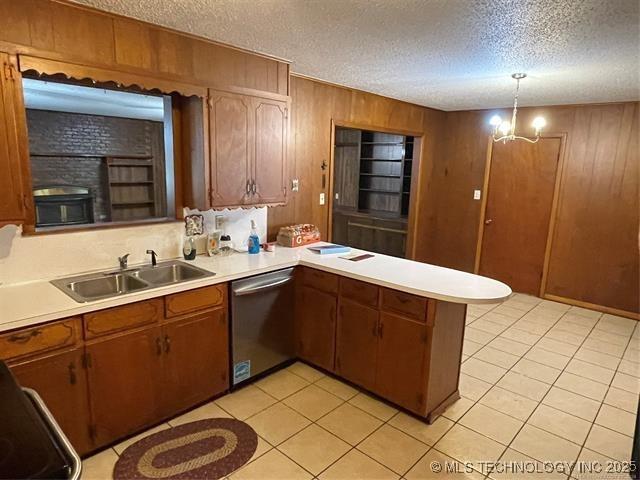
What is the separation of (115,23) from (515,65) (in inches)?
104

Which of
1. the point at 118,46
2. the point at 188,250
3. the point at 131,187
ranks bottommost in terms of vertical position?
the point at 188,250

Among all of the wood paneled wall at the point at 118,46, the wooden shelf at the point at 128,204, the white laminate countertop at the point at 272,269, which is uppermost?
the wood paneled wall at the point at 118,46

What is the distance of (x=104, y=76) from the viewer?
216cm

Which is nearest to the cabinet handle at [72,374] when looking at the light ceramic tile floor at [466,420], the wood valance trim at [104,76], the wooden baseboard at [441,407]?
the light ceramic tile floor at [466,420]

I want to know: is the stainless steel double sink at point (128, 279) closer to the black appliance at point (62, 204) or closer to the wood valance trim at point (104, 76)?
the wood valance trim at point (104, 76)

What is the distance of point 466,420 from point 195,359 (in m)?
1.78

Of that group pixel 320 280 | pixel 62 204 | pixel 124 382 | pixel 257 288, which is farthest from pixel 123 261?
pixel 62 204

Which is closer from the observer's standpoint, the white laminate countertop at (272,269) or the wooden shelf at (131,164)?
the white laminate countertop at (272,269)

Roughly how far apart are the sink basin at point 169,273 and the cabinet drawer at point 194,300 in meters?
0.13

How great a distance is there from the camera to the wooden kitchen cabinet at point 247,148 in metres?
2.66

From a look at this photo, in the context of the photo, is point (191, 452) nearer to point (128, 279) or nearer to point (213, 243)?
point (128, 279)

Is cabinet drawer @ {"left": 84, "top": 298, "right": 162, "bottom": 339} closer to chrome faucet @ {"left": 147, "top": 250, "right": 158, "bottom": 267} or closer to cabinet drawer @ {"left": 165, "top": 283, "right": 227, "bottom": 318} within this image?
cabinet drawer @ {"left": 165, "top": 283, "right": 227, "bottom": 318}

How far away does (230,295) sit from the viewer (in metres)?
2.60

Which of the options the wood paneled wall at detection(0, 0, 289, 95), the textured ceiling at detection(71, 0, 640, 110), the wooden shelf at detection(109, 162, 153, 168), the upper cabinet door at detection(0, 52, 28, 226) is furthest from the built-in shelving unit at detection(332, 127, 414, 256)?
the upper cabinet door at detection(0, 52, 28, 226)
